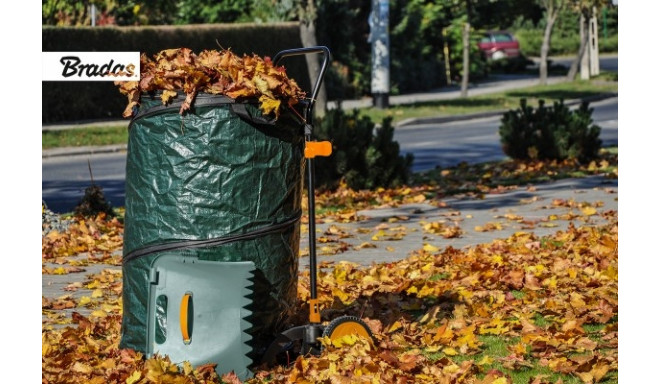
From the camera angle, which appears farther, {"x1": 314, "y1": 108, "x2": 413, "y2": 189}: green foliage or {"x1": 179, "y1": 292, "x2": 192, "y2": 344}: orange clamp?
{"x1": 314, "y1": 108, "x2": 413, "y2": 189}: green foliage

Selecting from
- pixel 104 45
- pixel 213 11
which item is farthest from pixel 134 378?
pixel 213 11

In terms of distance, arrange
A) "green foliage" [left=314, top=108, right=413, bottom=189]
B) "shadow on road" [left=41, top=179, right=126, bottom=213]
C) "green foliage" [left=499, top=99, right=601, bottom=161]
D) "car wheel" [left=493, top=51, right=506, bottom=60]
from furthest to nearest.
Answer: "car wheel" [left=493, top=51, right=506, bottom=60] → "green foliage" [left=499, top=99, right=601, bottom=161] → "shadow on road" [left=41, top=179, right=126, bottom=213] → "green foliage" [left=314, top=108, right=413, bottom=189]

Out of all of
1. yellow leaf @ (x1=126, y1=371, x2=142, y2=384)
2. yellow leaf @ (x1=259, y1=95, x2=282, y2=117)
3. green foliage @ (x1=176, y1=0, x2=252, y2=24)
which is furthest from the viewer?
green foliage @ (x1=176, y1=0, x2=252, y2=24)

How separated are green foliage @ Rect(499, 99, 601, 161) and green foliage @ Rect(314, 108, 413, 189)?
9.44 ft

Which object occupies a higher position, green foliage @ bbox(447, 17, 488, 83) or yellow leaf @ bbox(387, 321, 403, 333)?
green foliage @ bbox(447, 17, 488, 83)

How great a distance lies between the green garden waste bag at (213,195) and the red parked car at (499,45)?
47.3 meters

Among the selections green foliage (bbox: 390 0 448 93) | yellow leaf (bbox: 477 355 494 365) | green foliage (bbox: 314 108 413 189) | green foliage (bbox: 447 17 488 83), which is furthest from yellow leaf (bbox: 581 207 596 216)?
green foliage (bbox: 447 17 488 83)

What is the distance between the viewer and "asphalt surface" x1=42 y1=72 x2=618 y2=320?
9539 millimetres

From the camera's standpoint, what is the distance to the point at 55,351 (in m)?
6.02

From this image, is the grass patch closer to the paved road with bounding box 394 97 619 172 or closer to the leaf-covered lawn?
the paved road with bounding box 394 97 619 172

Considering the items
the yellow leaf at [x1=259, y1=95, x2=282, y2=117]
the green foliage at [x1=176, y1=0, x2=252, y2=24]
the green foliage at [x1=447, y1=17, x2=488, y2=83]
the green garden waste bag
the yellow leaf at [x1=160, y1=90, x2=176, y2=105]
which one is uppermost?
the green foliage at [x1=176, y1=0, x2=252, y2=24]

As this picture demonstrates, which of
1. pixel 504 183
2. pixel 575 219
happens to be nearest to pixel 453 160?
pixel 504 183

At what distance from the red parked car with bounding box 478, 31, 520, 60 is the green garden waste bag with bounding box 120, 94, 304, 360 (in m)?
47.3
